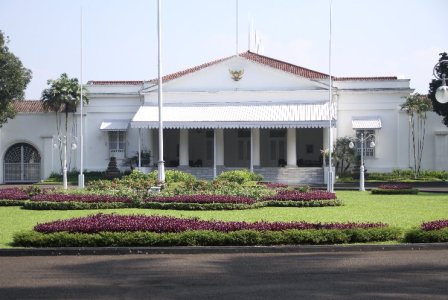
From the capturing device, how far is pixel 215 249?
12125 millimetres

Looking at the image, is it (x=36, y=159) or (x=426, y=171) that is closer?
(x=426, y=171)

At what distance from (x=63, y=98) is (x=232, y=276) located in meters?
34.5

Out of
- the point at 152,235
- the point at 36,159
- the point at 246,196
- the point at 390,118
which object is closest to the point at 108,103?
the point at 36,159

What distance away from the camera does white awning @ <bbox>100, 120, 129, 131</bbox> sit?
4278 centimetres

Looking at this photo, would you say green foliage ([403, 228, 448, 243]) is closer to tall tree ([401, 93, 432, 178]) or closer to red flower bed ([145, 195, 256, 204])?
red flower bed ([145, 195, 256, 204])

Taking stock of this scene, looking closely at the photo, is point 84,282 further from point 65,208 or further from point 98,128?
point 98,128

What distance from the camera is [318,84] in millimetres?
41281

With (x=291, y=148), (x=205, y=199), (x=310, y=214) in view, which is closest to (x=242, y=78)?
(x=291, y=148)

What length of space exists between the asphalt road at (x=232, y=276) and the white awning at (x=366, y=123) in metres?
29.8

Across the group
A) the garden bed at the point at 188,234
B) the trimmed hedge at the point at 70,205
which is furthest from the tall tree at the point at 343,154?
the garden bed at the point at 188,234

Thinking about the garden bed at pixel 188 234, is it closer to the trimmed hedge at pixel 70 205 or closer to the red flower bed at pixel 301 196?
the trimmed hedge at pixel 70 205

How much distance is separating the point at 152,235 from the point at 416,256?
4583mm

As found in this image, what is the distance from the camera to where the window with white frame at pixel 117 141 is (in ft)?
144

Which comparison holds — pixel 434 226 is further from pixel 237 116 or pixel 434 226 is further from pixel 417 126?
pixel 417 126
